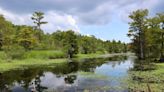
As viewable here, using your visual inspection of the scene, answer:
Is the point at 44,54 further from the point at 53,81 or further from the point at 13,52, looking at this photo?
the point at 53,81

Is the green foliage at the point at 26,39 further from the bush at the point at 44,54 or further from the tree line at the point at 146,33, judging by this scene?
the tree line at the point at 146,33

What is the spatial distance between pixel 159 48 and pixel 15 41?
51.6 m

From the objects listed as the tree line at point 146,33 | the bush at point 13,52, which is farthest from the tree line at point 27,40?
the tree line at point 146,33

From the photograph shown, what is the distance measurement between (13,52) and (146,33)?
132ft

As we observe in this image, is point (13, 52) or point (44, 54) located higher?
point (13, 52)

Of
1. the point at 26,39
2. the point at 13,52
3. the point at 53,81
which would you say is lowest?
the point at 53,81

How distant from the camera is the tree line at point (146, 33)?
68.8 metres

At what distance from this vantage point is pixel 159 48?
74250 millimetres

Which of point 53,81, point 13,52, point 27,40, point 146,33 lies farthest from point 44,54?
point 53,81

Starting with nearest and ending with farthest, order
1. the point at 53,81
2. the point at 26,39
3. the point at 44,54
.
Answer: the point at 53,81, the point at 44,54, the point at 26,39

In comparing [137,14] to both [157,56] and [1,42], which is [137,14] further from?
[1,42]

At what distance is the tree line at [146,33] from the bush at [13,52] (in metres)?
34.7

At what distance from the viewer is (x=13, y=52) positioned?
7925 centimetres

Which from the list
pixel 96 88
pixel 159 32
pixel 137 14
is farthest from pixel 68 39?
pixel 96 88
